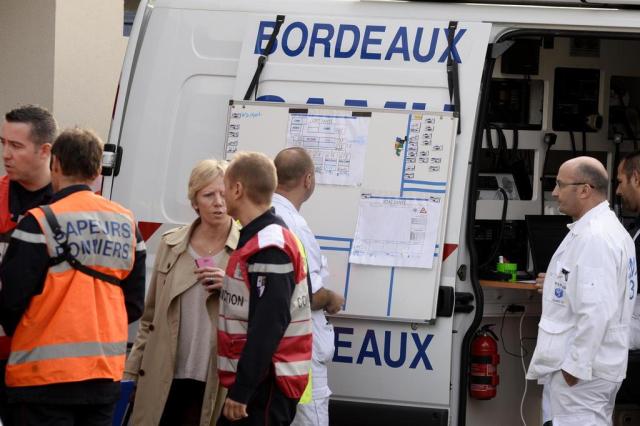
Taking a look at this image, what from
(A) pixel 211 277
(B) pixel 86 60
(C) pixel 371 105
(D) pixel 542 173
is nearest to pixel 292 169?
(A) pixel 211 277

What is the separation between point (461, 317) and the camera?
4.98 m

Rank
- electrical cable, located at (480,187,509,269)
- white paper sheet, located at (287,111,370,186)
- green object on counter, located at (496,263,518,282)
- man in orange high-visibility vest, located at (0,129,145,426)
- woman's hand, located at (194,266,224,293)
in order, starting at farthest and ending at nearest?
electrical cable, located at (480,187,509,269) < green object on counter, located at (496,263,518,282) < white paper sheet, located at (287,111,370,186) < woman's hand, located at (194,266,224,293) < man in orange high-visibility vest, located at (0,129,145,426)

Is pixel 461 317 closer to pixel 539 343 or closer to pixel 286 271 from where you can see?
pixel 539 343

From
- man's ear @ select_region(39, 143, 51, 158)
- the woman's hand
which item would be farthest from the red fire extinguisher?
man's ear @ select_region(39, 143, 51, 158)

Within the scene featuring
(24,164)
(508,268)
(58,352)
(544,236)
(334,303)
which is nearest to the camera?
(58,352)

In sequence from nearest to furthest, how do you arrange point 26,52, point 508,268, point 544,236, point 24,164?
point 24,164 → point 508,268 → point 544,236 → point 26,52

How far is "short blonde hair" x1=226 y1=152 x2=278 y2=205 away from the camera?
12.7 feet

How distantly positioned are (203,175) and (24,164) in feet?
2.43

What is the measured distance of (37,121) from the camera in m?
Result: 4.25

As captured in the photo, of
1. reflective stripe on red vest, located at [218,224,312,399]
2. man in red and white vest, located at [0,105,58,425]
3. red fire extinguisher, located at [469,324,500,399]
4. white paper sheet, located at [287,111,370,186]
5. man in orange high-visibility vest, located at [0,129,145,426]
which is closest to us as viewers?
man in orange high-visibility vest, located at [0,129,145,426]

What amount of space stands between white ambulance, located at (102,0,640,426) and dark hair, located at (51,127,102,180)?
1354 millimetres

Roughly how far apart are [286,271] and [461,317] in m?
1.44

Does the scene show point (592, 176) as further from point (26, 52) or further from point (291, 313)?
point (26, 52)

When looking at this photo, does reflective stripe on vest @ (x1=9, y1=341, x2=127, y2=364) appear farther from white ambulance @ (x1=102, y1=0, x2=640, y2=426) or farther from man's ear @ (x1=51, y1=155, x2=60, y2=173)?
white ambulance @ (x1=102, y1=0, x2=640, y2=426)
